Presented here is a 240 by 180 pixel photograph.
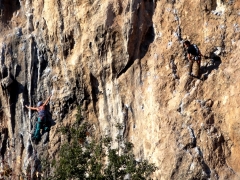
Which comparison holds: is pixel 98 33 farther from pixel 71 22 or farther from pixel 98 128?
pixel 98 128

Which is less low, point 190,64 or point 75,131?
point 190,64

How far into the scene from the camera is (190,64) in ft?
43.4

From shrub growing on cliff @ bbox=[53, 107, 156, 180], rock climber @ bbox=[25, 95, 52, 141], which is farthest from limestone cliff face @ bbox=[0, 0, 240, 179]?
shrub growing on cliff @ bbox=[53, 107, 156, 180]

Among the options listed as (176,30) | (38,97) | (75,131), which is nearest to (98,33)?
(176,30)

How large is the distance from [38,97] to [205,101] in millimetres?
6193

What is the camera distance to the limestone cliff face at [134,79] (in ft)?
41.4

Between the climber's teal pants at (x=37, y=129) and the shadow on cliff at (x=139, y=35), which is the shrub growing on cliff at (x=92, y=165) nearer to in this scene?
the shadow on cliff at (x=139, y=35)

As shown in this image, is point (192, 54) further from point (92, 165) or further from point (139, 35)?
point (92, 165)

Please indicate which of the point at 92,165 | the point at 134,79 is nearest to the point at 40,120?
the point at 134,79

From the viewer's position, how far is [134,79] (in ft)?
46.4

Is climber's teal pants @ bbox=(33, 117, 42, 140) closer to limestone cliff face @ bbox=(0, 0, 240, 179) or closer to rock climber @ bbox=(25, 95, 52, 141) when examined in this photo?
rock climber @ bbox=(25, 95, 52, 141)

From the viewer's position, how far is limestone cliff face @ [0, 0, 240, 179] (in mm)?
12609

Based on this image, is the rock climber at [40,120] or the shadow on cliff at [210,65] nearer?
the shadow on cliff at [210,65]

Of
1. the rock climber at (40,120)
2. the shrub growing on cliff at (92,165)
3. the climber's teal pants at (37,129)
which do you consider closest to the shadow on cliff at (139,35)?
the rock climber at (40,120)
